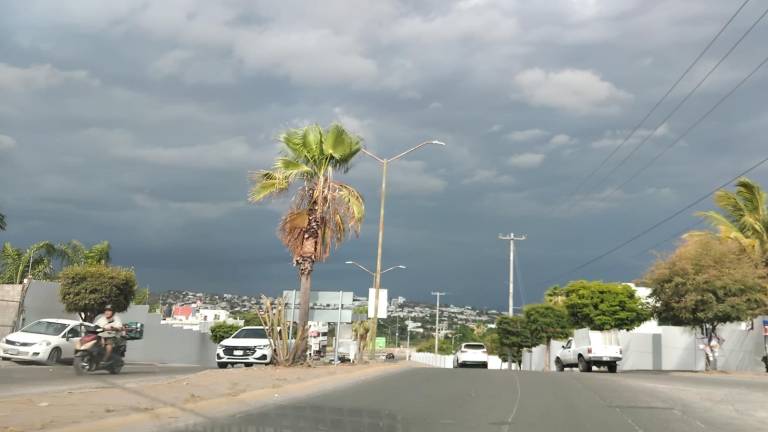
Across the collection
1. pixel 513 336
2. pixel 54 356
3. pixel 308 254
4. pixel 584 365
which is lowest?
pixel 54 356

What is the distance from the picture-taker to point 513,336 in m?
64.4

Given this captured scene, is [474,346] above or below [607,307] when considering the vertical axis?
below

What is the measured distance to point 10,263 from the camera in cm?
4184

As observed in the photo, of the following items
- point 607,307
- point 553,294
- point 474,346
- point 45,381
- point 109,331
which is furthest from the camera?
point 553,294

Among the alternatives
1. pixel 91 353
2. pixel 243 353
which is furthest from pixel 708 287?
pixel 91 353

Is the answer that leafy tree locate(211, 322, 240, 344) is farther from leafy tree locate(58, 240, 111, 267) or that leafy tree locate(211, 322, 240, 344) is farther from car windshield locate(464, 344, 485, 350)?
car windshield locate(464, 344, 485, 350)

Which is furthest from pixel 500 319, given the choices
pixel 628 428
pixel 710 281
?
pixel 628 428

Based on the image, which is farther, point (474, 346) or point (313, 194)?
point (474, 346)

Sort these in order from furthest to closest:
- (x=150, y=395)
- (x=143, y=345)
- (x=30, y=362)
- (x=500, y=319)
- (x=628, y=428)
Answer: (x=500, y=319) < (x=143, y=345) < (x=30, y=362) < (x=150, y=395) < (x=628, y=428)

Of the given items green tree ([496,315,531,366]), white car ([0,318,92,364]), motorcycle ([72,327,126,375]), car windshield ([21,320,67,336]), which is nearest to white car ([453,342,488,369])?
white car ([0,318,92,364])

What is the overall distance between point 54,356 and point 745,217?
32804 millimetres

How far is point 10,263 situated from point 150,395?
3532 cm

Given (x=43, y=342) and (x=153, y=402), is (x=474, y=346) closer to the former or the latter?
(x=43, y=342)

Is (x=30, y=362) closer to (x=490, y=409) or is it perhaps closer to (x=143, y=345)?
(x=490, y=409)
